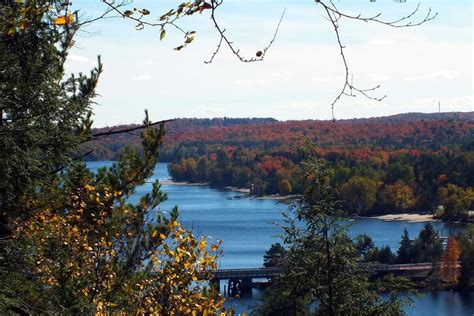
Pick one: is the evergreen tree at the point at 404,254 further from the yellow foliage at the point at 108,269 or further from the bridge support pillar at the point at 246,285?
the yellow foliage at the point at 108,269

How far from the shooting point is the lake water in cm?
3059

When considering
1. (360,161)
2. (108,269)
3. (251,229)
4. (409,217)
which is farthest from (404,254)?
(360,161)

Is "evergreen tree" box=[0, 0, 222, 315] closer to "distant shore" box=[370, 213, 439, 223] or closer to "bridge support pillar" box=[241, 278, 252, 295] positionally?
"bridge support pillar" box=[241, 278, 252, 295]

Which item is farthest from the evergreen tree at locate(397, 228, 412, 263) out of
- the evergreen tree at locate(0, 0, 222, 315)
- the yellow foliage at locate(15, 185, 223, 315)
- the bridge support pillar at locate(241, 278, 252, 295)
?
the yellow foliage at locate(15, 185, 223, 315)

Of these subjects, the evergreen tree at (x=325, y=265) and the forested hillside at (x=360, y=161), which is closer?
the evergreen tree at (x=325, y=265)

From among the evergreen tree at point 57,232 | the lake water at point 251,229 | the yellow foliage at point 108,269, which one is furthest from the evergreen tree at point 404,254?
the yellow foliage at point 108,269

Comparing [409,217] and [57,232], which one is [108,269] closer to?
[57,232]

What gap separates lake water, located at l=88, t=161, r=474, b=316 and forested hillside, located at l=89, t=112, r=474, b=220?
3171mm

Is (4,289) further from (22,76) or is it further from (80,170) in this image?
(80,170)

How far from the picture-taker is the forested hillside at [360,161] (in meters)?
64.2

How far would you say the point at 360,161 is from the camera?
259 ft

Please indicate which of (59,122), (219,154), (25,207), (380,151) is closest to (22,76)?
(59,122)

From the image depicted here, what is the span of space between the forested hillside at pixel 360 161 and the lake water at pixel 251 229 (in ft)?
10.4

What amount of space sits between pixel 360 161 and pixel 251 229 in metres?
33.3
